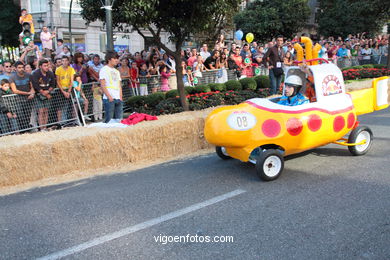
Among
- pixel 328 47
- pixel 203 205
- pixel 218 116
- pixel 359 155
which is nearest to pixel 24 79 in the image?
pixel 218 116

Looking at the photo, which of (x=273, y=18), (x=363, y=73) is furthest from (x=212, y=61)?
(x=273, y=18)

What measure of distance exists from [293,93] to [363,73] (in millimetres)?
15360

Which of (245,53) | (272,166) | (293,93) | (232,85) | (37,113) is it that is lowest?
(272,166)

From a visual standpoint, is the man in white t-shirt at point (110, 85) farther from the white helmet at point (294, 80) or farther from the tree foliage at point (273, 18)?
the tree foliage at point (273, 18)

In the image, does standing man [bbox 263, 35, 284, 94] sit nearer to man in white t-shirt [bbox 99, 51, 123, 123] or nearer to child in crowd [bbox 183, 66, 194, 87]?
child in crowd [bbox 183, 66, 194, 87]

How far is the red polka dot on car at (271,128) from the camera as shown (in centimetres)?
573

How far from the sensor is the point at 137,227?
4305 millimetres

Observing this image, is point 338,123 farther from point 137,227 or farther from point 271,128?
point 137,227

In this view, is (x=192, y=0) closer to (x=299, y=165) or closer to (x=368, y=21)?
(x=299, y=165)

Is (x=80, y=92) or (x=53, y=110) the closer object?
(x=53, y=110)

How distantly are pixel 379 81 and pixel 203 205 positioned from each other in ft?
15.3

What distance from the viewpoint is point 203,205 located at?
16.0 feet

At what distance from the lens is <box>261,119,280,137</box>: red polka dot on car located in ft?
18.8

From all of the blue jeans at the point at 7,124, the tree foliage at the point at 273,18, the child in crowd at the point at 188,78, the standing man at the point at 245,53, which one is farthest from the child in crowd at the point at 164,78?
the tree foliage at the point at 273,18
